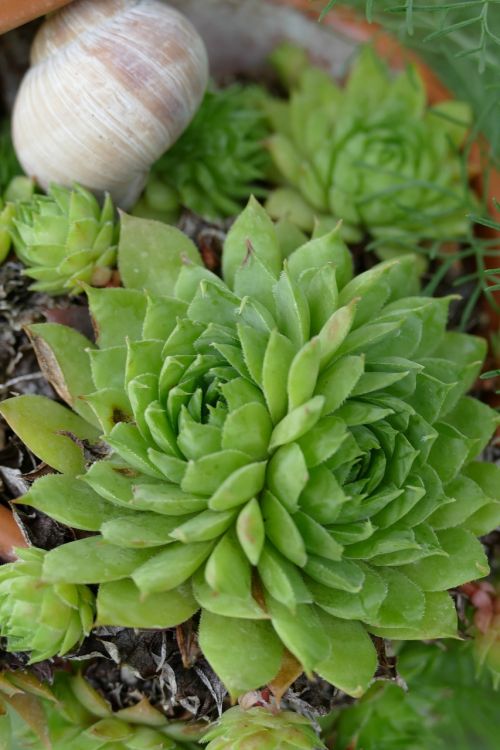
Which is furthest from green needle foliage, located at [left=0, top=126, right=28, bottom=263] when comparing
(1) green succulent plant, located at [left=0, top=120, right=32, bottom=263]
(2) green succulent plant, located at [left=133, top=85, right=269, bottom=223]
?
(2) green succulent plant, located at [left=133, top=85, right=269, bottom=223]

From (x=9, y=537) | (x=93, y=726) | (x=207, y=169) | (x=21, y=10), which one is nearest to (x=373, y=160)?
(x=207, y=169)

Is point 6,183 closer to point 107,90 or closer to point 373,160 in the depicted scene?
point 107,90

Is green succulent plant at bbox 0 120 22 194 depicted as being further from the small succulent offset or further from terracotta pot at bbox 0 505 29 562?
terracotta pot at bbox 0 505 29 562

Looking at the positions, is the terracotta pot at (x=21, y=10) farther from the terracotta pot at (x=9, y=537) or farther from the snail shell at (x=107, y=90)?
the terracotta pot at (x=9, y=537)

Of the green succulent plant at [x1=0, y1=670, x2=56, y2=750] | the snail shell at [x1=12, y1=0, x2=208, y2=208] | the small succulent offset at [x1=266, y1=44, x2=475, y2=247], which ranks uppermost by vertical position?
the snail shell at [x1=12, y1=0, x2=208, y2=208]

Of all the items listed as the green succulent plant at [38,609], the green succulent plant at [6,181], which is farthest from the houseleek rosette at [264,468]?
the green succulent plant at [6,181]

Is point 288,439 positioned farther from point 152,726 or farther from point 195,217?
point 195,217

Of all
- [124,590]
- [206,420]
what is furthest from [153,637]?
[206,420]
